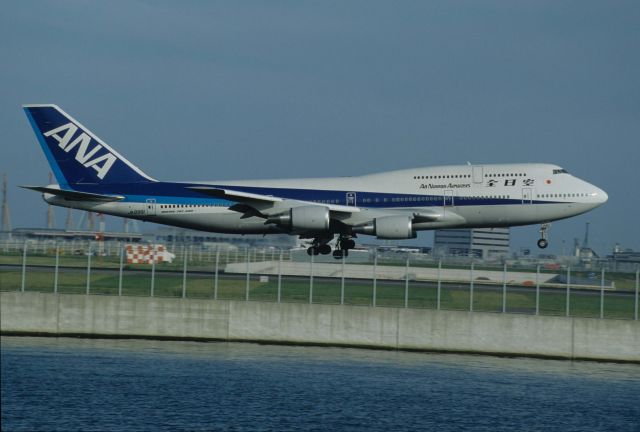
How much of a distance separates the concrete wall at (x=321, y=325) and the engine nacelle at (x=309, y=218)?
1138 cm

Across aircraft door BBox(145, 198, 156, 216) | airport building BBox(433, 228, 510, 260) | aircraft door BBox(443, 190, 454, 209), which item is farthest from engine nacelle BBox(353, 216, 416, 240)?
airport building BBox(433, 228, 510, 260)

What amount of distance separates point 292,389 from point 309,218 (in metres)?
19.7

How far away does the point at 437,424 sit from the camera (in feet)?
115

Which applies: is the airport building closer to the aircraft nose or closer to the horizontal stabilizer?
the aircraft nose

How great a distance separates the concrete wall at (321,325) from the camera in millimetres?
45594

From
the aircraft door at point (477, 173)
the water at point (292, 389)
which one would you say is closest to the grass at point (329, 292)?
the water at point (292, 389)

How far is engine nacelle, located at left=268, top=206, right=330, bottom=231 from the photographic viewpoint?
2269 inches

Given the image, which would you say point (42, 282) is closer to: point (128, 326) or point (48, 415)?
point (128, 326)

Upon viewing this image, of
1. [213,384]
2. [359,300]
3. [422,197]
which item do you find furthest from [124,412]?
[422,197]

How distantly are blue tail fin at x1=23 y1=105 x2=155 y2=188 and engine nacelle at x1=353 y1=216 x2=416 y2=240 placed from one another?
15.7 m

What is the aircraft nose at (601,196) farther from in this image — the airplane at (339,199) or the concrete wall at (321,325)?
the concrete wall at (321,325)

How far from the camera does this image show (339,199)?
59688 millimetres

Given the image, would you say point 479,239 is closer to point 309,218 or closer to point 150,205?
point 150,205

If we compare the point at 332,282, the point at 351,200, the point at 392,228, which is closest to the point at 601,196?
the point at 392,228
